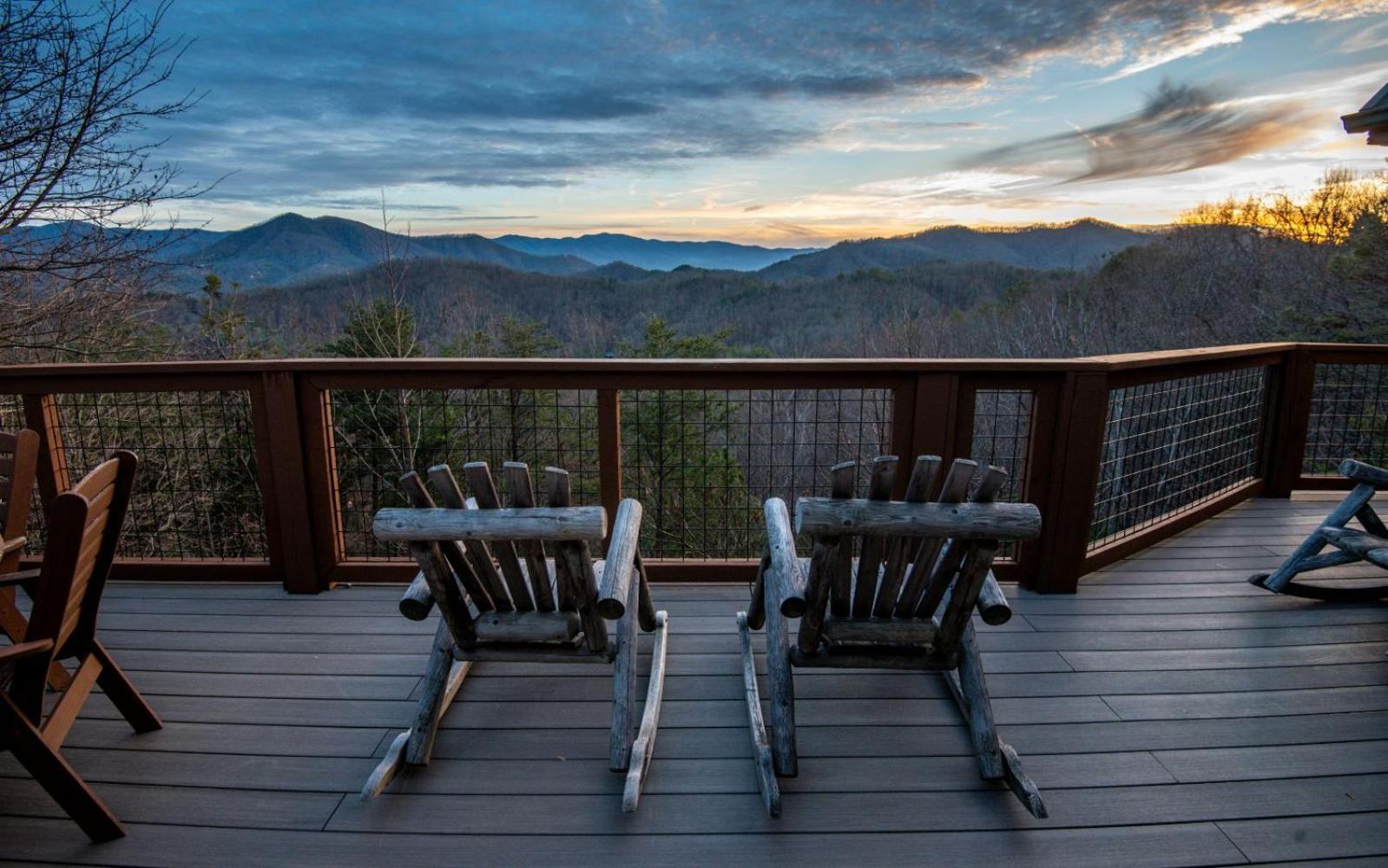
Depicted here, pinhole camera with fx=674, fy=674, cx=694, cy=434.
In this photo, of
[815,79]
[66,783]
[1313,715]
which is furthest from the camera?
[815,79]

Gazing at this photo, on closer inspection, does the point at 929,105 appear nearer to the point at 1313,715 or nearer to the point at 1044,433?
the point at 1044,433

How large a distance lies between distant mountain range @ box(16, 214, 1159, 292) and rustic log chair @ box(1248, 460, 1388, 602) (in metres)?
9.16

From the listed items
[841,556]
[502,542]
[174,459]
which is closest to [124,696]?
[502,542]

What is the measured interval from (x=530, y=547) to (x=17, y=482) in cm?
170

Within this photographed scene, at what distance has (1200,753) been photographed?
6.58 feet

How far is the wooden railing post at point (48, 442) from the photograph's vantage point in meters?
3.03

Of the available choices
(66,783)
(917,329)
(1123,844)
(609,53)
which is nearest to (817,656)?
(1123,844)

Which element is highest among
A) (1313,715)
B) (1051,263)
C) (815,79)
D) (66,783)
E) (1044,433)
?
(815,79)

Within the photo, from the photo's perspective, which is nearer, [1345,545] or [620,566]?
[620,566]

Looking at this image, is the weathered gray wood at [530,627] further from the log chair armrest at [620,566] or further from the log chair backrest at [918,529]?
the log chair backrest at [918,529]

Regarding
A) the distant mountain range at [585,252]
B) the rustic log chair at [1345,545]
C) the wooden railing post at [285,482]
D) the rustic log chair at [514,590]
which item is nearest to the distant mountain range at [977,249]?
the distant mountain range at [585,252]

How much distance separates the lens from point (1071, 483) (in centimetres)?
295

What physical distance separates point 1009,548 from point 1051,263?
25596mm

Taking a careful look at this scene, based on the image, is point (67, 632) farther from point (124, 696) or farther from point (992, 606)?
point (992, 606)
